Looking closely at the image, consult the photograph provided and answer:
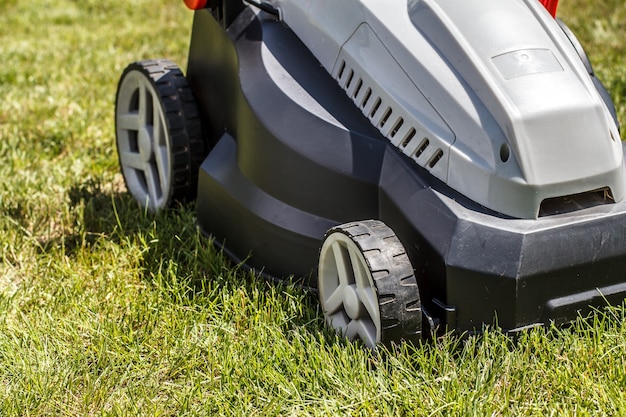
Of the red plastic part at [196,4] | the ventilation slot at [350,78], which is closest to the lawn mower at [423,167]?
the ventilation slot at [350,78]

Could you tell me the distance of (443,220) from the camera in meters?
1.51

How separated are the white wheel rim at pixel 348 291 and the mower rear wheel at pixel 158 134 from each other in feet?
1.96

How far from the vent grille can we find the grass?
32cm

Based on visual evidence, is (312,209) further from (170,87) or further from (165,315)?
(170,87)

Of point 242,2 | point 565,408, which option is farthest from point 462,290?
point 242,2

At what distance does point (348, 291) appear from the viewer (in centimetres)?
158

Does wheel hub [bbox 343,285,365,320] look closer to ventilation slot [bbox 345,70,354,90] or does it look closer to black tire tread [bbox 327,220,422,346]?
black tire tread [bbox 327,220,422,346]

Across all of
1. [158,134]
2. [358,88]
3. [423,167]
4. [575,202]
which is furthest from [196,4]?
[575,202]

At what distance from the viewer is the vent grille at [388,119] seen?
160 cm

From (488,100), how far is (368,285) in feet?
1.17

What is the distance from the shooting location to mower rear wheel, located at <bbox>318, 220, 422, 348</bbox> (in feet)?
4.83

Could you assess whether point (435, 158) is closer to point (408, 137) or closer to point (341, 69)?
point (408, 137)

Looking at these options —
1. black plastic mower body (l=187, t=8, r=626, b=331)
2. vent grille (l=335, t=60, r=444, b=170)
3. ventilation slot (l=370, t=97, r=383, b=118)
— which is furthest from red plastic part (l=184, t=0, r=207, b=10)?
ventilation slot (l=370, t=97, r=383, b=118)

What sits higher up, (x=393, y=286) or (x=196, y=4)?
(x=196, y=4)
